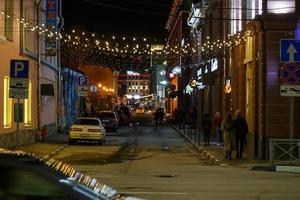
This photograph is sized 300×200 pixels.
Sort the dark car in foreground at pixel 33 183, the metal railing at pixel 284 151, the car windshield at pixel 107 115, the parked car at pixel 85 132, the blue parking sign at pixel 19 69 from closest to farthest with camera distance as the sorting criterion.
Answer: the dark car in foreground at pixel 33 183 → the blue parking sign at pixel 19 69 → the metal railing at pixel 284 151 → the parked car at pixel 85 132 → the car windshield at pixel 107 115

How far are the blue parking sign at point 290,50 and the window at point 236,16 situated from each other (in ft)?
34.3

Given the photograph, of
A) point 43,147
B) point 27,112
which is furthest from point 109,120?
point 43,147

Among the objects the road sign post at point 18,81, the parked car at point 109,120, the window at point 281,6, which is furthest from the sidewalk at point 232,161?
the parked car at point 109,120

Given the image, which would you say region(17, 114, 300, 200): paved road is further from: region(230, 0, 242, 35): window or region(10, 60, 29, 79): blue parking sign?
region(230, 0, 242, 35): window

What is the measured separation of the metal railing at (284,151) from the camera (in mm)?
19984

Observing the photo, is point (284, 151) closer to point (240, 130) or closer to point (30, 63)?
point (240, 130)

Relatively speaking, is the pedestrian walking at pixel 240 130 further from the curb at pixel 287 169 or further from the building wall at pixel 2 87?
the building wall at pixel 2 87

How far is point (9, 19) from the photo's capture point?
27969 mm

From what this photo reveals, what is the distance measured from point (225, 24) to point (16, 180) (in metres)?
30.6

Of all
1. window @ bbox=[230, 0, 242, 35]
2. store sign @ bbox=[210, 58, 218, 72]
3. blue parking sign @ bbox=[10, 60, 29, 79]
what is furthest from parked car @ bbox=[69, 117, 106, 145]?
blue parking sign @ bbox=[10, 60, 29, 79]

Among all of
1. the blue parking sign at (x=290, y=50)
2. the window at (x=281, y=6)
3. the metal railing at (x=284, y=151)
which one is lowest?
the metal railing at (x=284, y=151)

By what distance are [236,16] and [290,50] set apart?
41.4 feet

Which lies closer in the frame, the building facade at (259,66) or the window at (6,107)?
the building facade at (259,66)

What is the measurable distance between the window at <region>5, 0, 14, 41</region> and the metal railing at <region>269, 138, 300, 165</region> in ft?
40.3
